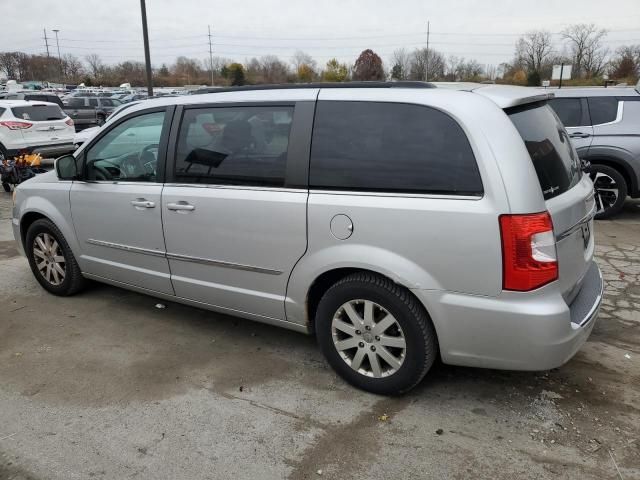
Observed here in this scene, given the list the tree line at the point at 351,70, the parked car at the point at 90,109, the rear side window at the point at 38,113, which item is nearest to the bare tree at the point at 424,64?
the tree line at the point at 351,70

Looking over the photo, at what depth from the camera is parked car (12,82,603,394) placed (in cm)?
262

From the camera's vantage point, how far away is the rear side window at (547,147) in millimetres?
2748

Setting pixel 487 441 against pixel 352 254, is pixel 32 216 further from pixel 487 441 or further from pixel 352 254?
pixel 487 441

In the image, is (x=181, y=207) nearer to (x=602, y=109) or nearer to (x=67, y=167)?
(x=67, y=167)

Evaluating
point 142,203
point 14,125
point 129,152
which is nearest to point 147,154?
point 129,152

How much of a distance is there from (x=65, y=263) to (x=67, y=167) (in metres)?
0.88

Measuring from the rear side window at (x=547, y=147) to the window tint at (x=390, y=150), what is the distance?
0.35 metres

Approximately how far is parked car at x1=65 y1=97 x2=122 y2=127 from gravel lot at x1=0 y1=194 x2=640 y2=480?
18.9 meters

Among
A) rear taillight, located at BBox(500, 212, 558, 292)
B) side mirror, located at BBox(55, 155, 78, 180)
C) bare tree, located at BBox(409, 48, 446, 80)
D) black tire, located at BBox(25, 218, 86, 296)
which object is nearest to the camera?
rear taillight, located at BBox(500, 212, 558, 292)

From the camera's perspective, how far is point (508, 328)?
8.67 ft

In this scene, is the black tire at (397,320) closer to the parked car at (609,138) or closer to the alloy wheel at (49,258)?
the alloy wheel at (49,258)

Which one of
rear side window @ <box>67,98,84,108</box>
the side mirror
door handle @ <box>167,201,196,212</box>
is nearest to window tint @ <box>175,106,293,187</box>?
door handle @ <box>167,201,196,212</box>

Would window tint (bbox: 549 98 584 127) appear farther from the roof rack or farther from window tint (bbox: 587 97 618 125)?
the roof rack

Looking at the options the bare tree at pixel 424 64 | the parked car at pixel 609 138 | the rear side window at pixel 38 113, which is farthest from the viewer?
the bare tree at pixel 424 64
